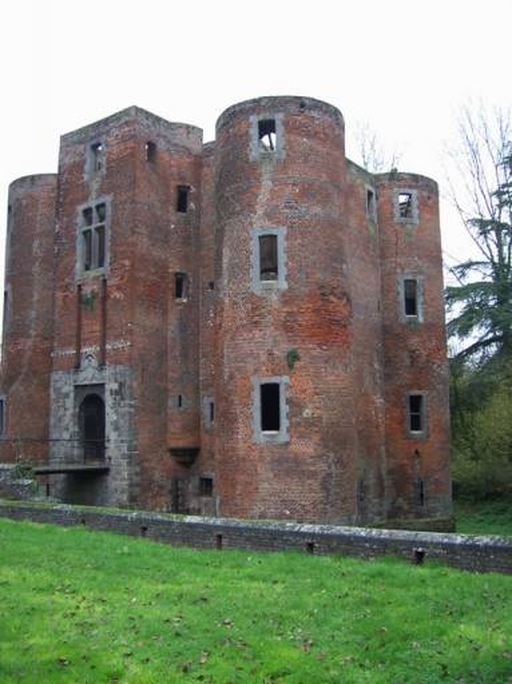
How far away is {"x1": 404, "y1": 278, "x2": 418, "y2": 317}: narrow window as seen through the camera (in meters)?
26.0

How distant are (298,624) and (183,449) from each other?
51.0 ft

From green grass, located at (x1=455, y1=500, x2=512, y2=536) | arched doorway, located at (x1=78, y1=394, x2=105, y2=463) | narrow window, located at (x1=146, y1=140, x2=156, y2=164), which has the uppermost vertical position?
narrow window, located at (x1=146, y1=140, x2=156, y2=164)

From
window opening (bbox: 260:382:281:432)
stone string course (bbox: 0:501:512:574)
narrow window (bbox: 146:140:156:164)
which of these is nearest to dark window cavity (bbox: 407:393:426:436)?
window opening (bbox: 260:382:281:432)

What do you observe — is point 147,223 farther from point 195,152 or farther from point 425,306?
point 425,306

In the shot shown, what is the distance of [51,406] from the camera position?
25109 mm

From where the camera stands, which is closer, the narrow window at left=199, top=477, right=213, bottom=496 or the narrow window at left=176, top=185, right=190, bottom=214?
the narrow window at left=199, top=477, right=213, bottom=496

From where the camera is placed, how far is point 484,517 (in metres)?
27.8

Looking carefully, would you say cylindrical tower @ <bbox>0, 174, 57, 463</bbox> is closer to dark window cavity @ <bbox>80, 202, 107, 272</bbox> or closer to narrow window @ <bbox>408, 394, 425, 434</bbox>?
dark window cavity @ <bbox>80, 202, 107, 272</bbox>

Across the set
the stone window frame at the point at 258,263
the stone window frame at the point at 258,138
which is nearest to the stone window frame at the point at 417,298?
the stone window frame at the point at 258,263

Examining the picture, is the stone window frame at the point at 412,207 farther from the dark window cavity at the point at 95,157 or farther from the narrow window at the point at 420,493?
the dark window cavity at the point at 95,157

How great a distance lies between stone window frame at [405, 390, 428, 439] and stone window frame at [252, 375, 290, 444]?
7.54 m

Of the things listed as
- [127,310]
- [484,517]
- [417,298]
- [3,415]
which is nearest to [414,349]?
[417,298]

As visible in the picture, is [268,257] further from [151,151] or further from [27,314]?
[27,314]

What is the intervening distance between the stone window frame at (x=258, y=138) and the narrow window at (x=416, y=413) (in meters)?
9.72
